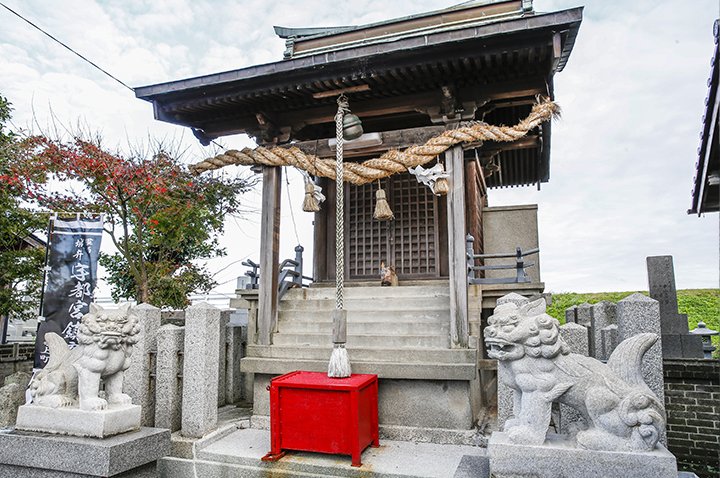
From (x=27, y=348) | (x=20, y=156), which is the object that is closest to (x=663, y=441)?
(x=20, y=156)

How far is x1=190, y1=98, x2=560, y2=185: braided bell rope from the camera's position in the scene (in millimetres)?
6695

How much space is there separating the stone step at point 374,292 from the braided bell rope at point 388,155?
80.8 inches

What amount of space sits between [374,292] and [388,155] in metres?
2.52

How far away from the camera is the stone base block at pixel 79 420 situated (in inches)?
182

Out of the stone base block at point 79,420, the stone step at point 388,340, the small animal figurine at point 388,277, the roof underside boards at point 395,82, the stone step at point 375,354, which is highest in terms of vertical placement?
the roof underside boards at point 395,82

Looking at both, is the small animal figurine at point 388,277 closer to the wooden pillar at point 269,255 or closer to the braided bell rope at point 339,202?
the braided bell rope at point 339,202

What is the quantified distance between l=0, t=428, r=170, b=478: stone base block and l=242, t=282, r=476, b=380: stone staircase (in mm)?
2134

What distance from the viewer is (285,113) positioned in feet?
26.6

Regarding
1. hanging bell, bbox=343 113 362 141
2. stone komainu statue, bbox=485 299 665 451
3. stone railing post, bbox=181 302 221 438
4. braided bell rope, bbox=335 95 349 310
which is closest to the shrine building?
hanging bell, bbox=343 113 362 141

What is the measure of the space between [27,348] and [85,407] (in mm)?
9374

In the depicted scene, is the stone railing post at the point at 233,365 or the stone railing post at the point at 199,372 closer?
the stone railing post at the point at 199,372

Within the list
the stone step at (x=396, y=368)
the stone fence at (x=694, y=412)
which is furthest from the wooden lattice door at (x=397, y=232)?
the stone fence at (x=694, y=412)

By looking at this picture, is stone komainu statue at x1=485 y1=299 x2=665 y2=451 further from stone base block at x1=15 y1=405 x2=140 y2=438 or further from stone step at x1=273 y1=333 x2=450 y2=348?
stone base block at x1=15 y1=405 x2=140 y2=438

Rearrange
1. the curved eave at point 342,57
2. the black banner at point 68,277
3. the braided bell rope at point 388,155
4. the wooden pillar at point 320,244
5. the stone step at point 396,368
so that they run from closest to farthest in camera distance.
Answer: the curved eave at point 342,57
the stone step at point 396,368
the braided bell rope at point 388,155
the black banner at point 68,277
the wooden pillar at point 320,244
